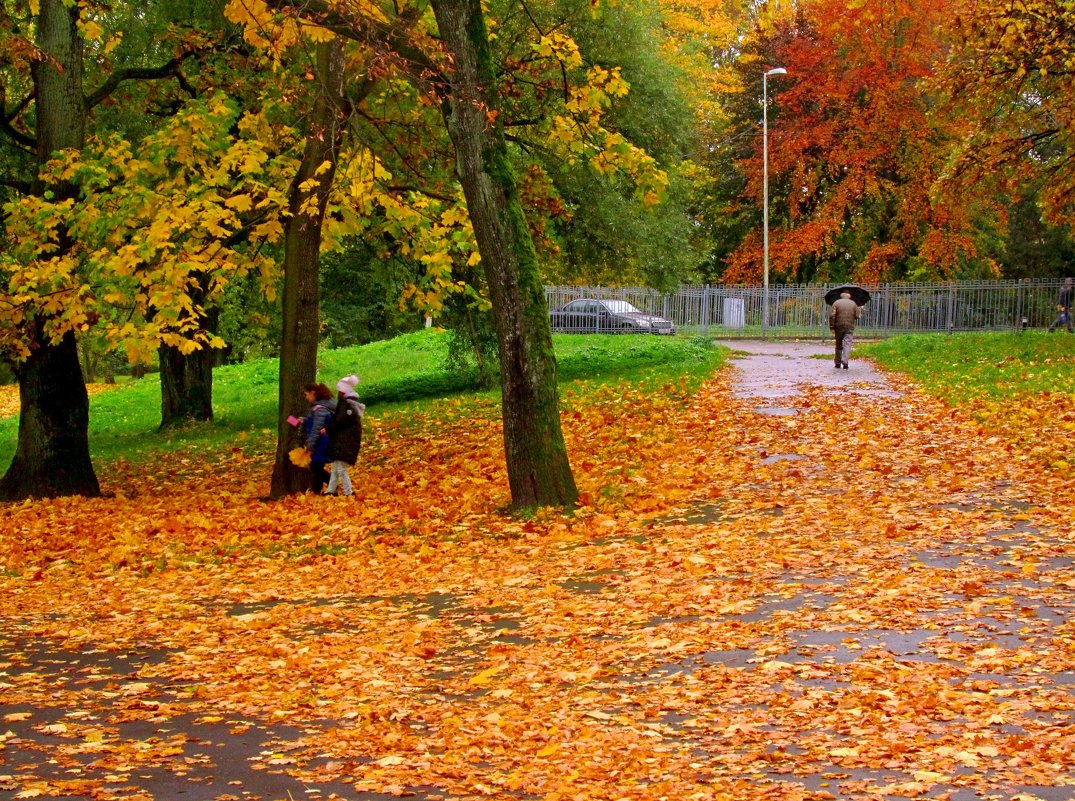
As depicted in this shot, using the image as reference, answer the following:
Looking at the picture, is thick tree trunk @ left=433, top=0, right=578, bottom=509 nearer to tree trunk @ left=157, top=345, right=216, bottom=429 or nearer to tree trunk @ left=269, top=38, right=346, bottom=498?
tree trunk @ left=269, top=38, right=346, bottom=498

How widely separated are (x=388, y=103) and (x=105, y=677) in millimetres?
10471

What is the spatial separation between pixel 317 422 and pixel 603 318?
28722 millimetres

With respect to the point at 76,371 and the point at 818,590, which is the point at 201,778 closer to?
the point at 818,590

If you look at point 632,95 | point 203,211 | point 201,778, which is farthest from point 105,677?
point 632,95

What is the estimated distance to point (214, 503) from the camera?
1602 cm

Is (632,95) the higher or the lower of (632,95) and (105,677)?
the higher

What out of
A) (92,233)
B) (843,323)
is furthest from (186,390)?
(843,323)

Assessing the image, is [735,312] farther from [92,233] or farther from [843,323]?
[92,233]

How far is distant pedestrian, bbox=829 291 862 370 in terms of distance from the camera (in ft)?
84.7

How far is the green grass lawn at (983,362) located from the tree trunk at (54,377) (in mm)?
12659

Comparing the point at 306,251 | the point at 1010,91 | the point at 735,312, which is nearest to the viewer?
the point at 306,251

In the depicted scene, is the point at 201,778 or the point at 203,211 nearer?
the point at 201,778

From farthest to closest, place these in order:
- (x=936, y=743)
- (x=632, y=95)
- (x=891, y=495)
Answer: (x=632, y=95)
(x=891, y=495)
(x=936, y=743)

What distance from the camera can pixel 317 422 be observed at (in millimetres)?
14883
